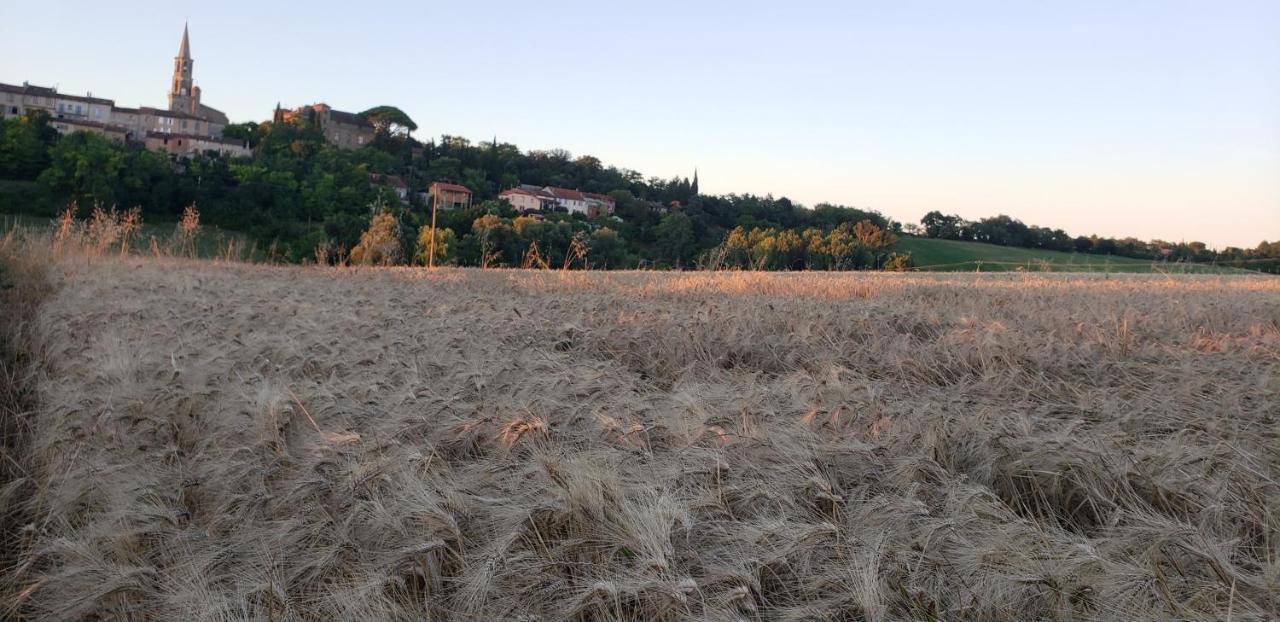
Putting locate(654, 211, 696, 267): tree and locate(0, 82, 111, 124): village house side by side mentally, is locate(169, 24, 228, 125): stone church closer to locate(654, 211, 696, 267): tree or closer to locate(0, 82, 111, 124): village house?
locate(0, 82, 111, 124): village house

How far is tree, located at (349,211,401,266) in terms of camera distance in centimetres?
1983

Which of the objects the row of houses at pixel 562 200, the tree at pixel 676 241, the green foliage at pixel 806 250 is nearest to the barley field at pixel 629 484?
the green foliage at pixel 806 250

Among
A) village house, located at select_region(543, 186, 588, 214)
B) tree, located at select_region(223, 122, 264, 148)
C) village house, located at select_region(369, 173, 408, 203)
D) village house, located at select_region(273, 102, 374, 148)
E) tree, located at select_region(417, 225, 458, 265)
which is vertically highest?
village house, located at select_region(273, 102, 374, 148)

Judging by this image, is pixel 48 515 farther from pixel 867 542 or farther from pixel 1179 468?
pixel 1179 468

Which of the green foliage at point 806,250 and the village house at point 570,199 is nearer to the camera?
the green foliage at point 806,250

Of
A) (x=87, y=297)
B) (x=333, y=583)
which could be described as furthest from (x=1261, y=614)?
(x=87, y=297)

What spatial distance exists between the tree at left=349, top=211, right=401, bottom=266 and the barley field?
16166mm

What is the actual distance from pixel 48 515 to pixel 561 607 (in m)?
1.66

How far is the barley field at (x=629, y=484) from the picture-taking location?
5.20 feet

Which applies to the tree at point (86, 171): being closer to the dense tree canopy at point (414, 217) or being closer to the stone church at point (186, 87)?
the dense tree canopy at point (414, 217)

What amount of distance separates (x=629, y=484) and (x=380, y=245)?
20.5 m

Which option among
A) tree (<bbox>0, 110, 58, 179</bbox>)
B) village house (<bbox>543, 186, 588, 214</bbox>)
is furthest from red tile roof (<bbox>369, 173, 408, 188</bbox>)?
tree (<bbox>0, 110, 58, 179</bbox>)

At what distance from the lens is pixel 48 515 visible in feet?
7.00

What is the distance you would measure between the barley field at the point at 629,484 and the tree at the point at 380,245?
636 inches
